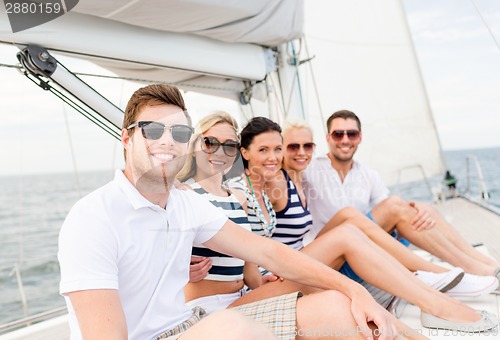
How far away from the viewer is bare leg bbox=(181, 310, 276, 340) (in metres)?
0.82

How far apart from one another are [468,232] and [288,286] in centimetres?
247

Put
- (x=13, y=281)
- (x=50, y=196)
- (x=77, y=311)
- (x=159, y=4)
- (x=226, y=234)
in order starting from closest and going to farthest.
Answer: (x=77, y=311)
(x=226, y=234)
(x=159, y=4)
(x=13, y=281)
(x=50, y=196)

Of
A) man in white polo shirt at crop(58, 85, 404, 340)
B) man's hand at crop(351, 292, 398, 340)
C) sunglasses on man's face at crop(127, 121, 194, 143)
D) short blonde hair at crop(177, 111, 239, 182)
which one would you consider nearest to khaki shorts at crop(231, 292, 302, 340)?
man in white polo shirt at crop(58, 85, 404, 340)

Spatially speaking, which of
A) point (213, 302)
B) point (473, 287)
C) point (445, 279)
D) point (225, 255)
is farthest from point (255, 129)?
point (473, 287)

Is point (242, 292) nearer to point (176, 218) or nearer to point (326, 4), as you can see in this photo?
point (176, 218)

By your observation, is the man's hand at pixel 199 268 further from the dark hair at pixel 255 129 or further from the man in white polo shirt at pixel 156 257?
the dark hair at pixel 255 129

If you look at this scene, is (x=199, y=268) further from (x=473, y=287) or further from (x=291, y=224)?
(x=473, y=287)

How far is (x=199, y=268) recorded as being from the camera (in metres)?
A: 1.42

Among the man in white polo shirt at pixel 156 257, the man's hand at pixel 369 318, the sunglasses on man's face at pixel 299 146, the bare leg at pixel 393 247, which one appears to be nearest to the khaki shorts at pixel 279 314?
the man in white polo shirt at pixel 156 257

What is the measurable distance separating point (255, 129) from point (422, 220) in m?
0.97

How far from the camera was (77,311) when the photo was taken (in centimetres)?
84

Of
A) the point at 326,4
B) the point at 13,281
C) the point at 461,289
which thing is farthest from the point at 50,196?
the point at 461,289

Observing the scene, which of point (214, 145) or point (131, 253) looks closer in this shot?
point (131, 253)

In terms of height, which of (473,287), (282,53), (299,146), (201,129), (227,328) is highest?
(282,53)
